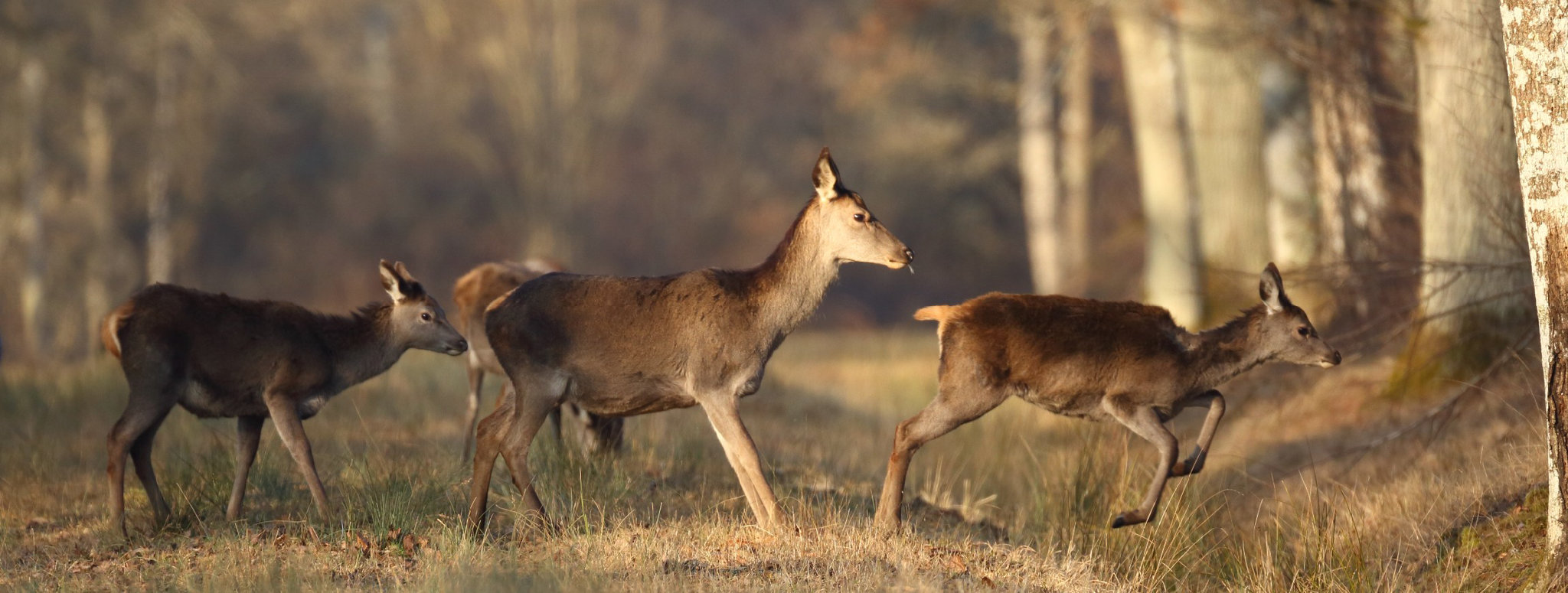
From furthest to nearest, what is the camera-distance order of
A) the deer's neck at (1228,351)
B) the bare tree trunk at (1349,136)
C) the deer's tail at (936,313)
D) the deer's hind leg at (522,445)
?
the bare tree trunk at (1349,136), the deer's neck at (1228,351), the deer's tail at (936,313), the deer's hind leg at (522,445)

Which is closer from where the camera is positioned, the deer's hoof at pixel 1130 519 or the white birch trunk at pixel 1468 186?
the deer's hoof at pixel 1130 519

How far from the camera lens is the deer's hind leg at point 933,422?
857 cm

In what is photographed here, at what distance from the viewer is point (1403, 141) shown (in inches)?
577

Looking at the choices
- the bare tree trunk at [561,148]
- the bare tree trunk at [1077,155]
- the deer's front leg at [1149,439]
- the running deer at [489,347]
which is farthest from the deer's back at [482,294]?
the bare tree trunk at [561,148]

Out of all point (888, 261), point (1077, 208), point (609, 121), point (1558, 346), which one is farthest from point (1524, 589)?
point (609, 121)

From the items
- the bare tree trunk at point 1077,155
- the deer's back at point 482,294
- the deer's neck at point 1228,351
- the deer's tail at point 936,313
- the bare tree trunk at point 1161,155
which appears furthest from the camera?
the bare tree trunk at point 1077,155

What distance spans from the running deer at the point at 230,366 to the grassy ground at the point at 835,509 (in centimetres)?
38

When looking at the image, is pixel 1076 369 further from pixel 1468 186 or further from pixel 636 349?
pixel 1468 186

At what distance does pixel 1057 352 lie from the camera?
28.6ft

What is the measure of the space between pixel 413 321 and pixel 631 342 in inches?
72.5

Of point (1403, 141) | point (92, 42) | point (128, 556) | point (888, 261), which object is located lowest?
point (128, 556)

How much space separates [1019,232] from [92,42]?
2448 cm

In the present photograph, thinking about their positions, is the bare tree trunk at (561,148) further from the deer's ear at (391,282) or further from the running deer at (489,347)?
the deer's ear at (391,282)

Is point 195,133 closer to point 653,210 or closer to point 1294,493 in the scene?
point 653,210
